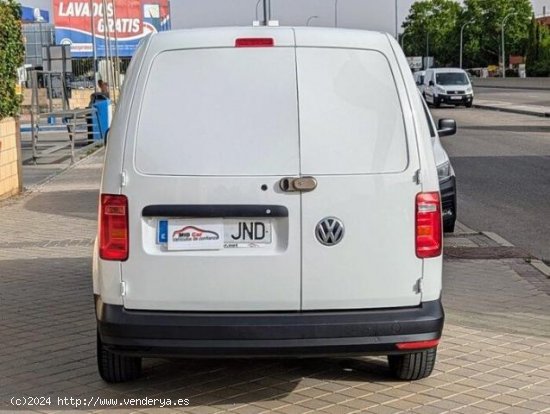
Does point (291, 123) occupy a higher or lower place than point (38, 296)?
higher

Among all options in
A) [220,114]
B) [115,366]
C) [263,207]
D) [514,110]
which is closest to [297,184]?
[263,207]

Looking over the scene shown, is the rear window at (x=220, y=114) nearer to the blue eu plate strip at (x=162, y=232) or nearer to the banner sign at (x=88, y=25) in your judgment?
the blue eu plate strip at (x=162, y=232)

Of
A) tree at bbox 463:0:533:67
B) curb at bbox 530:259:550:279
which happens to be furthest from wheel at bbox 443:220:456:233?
tree at bbox 463:0:533:67

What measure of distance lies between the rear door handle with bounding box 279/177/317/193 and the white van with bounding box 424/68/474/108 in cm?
4258

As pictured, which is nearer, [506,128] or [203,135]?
[203,135]

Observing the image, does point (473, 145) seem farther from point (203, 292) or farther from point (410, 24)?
point (410, 24)

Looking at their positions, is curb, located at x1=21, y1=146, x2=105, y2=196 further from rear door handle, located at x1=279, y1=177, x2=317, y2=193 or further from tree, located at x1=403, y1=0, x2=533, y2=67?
tree, located at x1=403, y1=0, x2=533, y2=67

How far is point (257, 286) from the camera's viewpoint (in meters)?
5.10

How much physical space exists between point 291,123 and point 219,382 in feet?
5.64

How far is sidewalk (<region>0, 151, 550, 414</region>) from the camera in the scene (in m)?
5.55

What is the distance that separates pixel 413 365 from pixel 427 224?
1008 mm

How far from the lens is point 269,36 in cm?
524

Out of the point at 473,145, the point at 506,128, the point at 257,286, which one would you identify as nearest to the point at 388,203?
the point at 257,286

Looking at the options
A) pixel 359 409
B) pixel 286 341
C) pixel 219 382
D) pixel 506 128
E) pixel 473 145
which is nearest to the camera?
pixel 286 341
